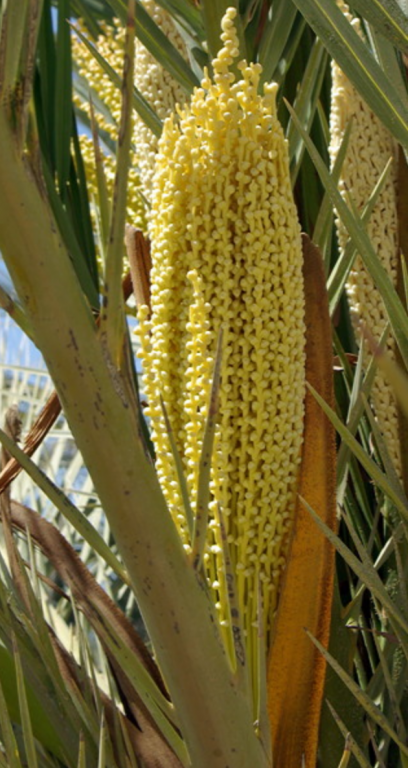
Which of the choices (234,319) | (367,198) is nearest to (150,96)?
(367,198)

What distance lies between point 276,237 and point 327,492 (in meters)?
0.13

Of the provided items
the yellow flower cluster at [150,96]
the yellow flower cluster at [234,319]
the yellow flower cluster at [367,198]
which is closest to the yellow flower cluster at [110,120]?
the yellow flower cluster at [150,96]

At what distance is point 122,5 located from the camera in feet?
2.35

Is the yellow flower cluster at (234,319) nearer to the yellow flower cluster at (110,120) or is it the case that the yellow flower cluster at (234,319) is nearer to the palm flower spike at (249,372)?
the palm flower spike at (249,372)

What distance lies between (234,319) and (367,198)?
0.20 m

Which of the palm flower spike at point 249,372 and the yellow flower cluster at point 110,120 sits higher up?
the yellow flower cluster at point 110,120

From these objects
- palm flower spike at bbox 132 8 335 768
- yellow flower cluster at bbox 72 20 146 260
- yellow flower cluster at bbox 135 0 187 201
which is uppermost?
yellow flower cluster at bbox 72 20 146 260

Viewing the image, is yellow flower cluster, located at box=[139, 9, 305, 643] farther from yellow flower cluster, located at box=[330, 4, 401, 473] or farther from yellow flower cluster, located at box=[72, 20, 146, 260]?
yellow flower cluster, located at box=[72, 20, 146, 260]

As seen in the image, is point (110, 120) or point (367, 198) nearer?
point (367, 198)

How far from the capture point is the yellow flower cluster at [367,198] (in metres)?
0.65

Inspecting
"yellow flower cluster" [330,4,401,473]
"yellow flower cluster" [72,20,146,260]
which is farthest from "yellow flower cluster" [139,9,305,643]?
"yellow flower cluster" [72,20,146,260]

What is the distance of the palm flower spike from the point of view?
0.50m

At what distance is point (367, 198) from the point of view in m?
0.67

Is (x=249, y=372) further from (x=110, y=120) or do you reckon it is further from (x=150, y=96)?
(x=110, y=120)
